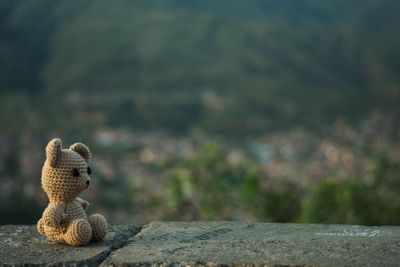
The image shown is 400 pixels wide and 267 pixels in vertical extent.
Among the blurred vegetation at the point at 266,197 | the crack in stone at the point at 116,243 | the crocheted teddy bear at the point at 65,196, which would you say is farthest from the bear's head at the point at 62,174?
the blurred vegetation at the point at 266,197

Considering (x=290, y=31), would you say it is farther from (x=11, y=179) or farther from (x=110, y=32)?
(x=11, y=179)

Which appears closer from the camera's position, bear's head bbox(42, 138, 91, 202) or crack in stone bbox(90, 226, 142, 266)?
crack in stone bbox(90, 226, 142, 266)

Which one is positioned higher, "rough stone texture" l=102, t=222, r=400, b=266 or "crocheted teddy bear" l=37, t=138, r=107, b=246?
"crocheted teddy bear" l=37, t=138, r=107, b=246

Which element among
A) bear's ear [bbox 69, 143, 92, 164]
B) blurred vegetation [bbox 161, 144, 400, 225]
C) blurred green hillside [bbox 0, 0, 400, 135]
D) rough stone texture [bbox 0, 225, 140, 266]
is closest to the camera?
rough stone texture [bbox 0, 225, 140, 266]

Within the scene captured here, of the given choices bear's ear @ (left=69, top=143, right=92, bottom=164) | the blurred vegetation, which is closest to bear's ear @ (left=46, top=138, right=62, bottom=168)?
bear's ear @ (left=69, top=143, right=92, bottom=164)

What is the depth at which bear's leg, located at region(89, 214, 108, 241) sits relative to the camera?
7.93 ft

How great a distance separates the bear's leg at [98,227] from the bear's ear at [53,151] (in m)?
0.27

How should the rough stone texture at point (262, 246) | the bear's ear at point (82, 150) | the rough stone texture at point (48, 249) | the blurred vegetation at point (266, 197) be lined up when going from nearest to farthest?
the rough stone texture at point (262, 246) < the rough stone texture at point (48, 249) < the bear's ear at point (82, 150) < the blurred vegetation at point (266, 197)

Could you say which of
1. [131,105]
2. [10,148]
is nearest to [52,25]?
[131,105]

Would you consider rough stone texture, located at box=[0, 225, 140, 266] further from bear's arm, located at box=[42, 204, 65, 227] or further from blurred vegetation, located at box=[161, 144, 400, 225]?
blurred vegetation, located at box=[161, 144, 400, 225]

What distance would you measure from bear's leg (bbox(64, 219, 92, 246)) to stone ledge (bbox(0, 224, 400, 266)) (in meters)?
0.03

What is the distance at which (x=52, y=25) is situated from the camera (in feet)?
223

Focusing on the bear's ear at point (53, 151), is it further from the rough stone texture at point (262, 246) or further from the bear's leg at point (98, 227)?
the rough stone texture at point (262, 246)

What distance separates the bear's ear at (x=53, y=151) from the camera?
2447 mm
